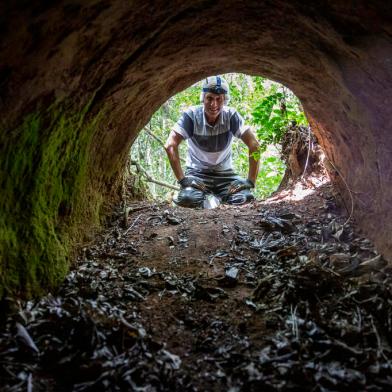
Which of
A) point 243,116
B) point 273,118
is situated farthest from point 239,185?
point 243,116

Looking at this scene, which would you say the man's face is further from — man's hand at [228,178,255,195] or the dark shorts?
man's hand at [228,178,255,195]

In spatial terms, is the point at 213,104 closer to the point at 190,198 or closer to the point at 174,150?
the point at 174,150

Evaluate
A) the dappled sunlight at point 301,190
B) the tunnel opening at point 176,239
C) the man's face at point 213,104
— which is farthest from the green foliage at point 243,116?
the tunnel opening at point 176,239

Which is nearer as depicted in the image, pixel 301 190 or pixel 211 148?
pixel 301 190

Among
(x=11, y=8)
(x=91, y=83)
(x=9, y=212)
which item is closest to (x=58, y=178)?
(x=9, y=212)

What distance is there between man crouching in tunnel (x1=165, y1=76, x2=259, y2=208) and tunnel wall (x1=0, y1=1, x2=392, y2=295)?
2243 mm

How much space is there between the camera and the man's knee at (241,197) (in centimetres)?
598

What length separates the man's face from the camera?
5.85 m

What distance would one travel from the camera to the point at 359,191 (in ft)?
11.1

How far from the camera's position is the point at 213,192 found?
21.7 ft

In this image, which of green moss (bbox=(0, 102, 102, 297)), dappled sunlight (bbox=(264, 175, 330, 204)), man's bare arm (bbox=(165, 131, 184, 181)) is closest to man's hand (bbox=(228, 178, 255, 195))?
man's bare arm (bbox=(165, 131, 184, 181))

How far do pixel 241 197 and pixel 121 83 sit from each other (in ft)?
11.9

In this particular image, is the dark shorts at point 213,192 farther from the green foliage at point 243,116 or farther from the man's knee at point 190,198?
the green foliage at point 243,116

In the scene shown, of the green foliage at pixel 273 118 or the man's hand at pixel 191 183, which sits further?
the man's hand at pixel 191 183
